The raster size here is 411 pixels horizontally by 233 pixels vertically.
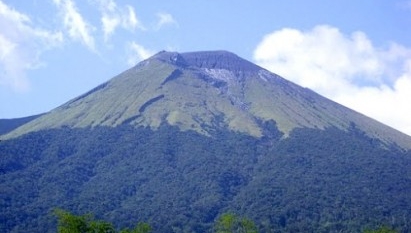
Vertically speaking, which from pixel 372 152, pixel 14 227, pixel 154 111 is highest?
pixel 154 111

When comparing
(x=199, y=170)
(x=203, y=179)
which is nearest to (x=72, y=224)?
(x=203, y=179)

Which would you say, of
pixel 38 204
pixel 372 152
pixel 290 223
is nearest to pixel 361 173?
pixel 372 152

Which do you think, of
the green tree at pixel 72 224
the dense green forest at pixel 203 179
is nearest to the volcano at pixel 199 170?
the dense green forest at pixel 203 179

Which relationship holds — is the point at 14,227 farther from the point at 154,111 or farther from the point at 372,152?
the point at 372,152

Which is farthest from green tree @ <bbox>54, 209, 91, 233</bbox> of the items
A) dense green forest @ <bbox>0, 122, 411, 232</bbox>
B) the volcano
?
the volcano

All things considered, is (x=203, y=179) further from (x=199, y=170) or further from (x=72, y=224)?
(x=72, y=224)

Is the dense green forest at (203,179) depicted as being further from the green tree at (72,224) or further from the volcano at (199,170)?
the green tree at (72,224)
